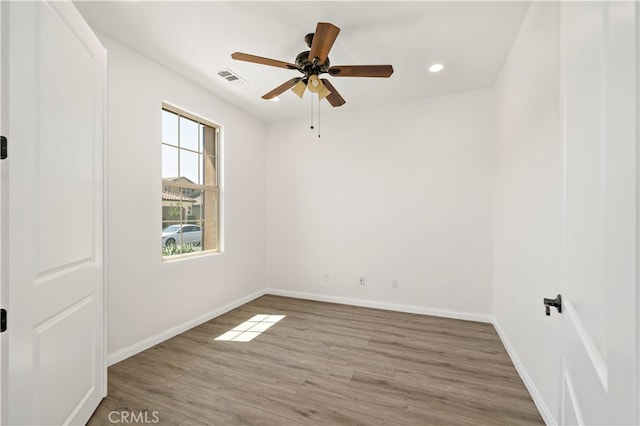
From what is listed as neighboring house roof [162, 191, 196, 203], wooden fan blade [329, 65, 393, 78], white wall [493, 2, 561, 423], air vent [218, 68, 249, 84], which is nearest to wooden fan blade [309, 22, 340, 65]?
wooden fan blade [329, 65, 393, 78]

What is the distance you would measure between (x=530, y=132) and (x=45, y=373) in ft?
10.9

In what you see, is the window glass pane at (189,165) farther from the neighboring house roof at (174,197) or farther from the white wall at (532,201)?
the white wall at (532,201)

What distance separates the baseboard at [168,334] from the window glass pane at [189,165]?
1.70 meters

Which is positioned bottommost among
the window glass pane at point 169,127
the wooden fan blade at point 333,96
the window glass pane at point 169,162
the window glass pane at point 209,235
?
the window glass pane at point 209,235

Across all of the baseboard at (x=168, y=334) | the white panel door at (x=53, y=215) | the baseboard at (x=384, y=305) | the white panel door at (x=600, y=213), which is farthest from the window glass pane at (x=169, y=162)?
the white panel door at (x=600, y=213)

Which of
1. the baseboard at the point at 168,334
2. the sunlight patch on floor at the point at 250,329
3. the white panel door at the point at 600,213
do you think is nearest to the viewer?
the white panel door at the point at 600,213

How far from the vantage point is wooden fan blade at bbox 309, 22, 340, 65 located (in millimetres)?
1885

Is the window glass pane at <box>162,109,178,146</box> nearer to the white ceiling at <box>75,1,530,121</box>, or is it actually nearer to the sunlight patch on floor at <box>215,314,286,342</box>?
the white ceiling at <box>75,1,530,121</box>

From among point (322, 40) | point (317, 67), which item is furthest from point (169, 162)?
point (322, 40)

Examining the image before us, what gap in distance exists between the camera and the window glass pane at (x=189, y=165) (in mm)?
3418

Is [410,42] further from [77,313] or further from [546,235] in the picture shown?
[77,313]

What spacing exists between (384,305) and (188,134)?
134 inches

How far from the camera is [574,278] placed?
0.81m

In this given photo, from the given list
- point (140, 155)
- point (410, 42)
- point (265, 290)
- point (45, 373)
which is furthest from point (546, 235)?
point (265, 290)
